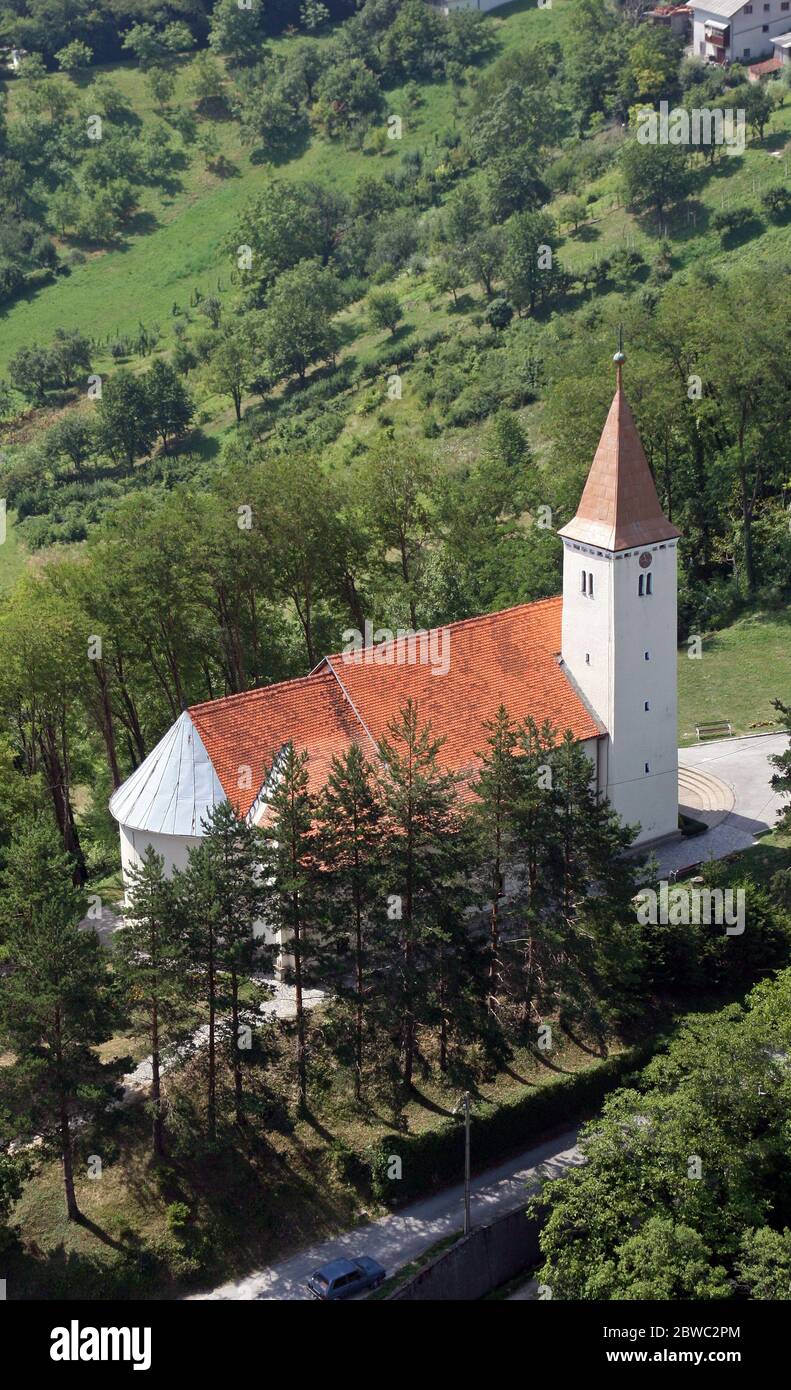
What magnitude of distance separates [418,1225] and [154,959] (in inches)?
437

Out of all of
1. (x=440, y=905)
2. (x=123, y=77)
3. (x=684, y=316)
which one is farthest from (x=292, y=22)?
(x=440, y=905)

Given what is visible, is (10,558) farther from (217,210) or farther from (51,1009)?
(51,1009)

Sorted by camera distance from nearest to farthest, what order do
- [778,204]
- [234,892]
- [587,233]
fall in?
[234,892], [778,204], [587,233]

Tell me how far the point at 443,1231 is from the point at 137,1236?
29.2 ft

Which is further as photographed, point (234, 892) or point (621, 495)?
point (621, 495)

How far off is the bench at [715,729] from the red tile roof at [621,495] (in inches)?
582

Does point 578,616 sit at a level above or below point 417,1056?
above

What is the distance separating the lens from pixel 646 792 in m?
59.6

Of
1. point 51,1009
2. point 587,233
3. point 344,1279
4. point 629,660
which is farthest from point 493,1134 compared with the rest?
point 587,233

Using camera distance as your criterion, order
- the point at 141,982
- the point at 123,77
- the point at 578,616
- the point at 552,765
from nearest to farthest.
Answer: the point at 141,982
the point at 552,765
the point at 578,616
the point at 123,77

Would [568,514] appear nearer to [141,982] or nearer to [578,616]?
[578,616]

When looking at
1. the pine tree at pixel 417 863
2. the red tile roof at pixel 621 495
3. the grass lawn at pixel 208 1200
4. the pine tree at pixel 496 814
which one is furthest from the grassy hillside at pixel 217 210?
the grass lawn at pixel 208 1200

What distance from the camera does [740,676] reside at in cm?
7338

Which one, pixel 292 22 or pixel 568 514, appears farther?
pixel 292 22
